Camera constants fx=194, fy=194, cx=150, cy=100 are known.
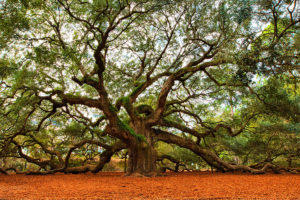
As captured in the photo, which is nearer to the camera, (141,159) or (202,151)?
(141,159)

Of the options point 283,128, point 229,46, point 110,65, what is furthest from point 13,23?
point 283,128

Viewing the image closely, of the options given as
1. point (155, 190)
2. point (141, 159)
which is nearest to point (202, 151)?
point (141, 159)

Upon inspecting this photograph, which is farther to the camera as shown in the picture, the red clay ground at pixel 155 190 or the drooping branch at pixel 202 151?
the drooping branch at pixel 202 151

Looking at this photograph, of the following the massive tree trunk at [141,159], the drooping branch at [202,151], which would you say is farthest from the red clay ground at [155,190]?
the drooping branch at [202,151]

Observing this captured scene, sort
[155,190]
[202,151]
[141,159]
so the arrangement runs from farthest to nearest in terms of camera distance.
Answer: [202,151]
[141,159]
[155,190]

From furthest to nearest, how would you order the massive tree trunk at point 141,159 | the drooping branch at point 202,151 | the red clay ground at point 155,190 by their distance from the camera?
1. the drooping branch at point 202,151
2. the massive tree trunk at point 141,159
3. the red clay ground at point 155,190

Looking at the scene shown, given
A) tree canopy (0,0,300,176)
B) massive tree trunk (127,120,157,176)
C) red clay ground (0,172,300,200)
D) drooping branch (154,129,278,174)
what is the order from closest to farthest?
red clay ground (0,172,300,200) → tree canopy (0,0,300,176) → massive tree trunk (127,120,157,176) → drooping branch (154,129,278,174)

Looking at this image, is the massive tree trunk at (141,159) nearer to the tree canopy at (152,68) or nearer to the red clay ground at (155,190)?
the tree canopy at (152,68)

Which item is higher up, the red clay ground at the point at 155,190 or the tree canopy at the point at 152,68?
the tree canopy at the point at 152,68

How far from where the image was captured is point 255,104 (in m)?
7.11

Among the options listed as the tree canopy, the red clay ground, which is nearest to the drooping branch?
Result: the tree canopy

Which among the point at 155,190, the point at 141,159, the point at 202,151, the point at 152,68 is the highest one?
the point at 152,68

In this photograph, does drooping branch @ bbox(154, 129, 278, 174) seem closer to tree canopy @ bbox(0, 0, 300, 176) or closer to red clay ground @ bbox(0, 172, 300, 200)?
tree canopy @ bbox(0, 0, 300, 176)

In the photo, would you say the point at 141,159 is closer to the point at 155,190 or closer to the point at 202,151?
the point at 202,151
